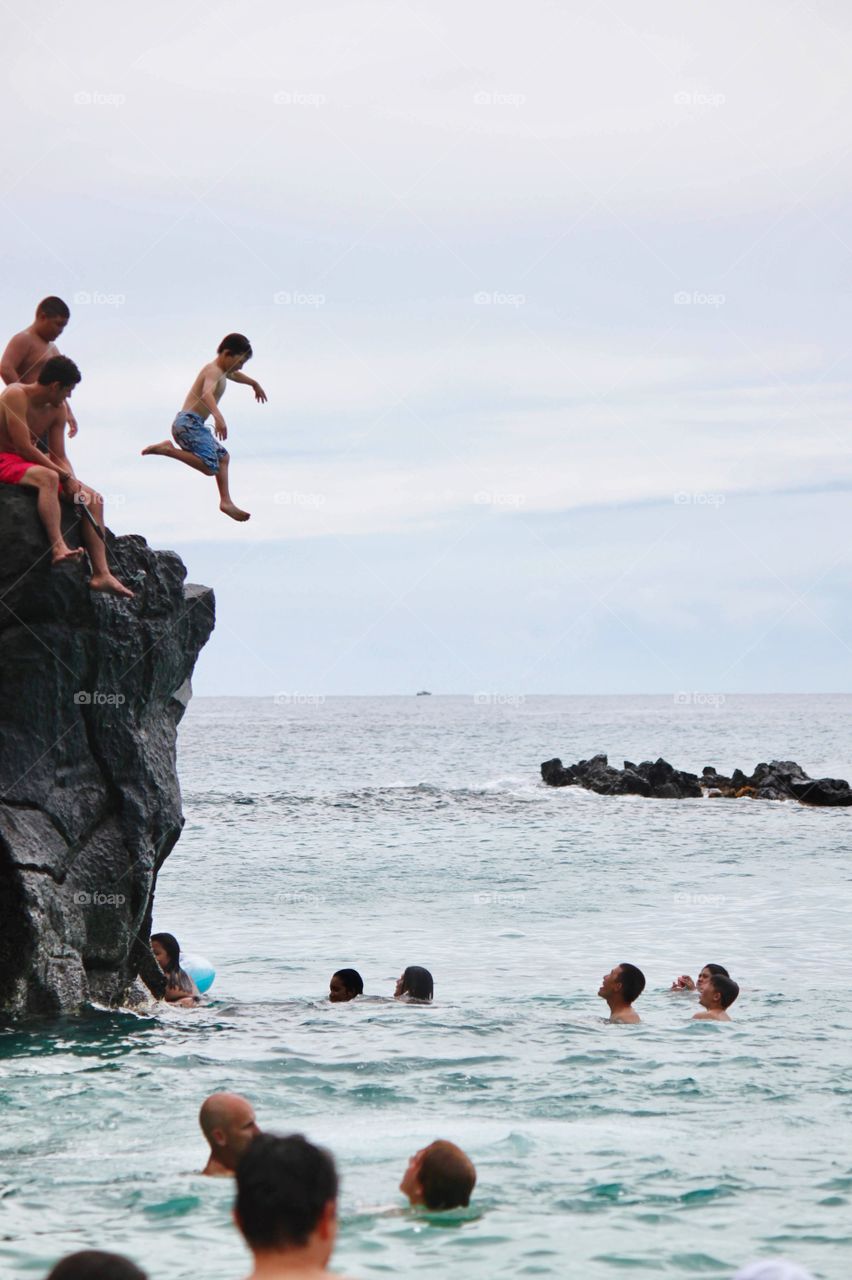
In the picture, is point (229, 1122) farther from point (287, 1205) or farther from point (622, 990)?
point (622, 990)

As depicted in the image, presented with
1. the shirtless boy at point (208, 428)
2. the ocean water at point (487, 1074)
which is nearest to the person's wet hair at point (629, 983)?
the ocean water at point (487, 1074)

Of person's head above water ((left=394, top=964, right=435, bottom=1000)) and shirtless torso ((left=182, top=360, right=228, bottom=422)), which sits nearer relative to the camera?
shirtless torso ((left=182, top=360, right=228, bottom=422))

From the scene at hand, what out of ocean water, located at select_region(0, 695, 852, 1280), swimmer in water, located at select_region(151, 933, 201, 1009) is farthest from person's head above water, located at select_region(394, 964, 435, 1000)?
swimmer in water, located at select_region(151, 933, 201, 1009)

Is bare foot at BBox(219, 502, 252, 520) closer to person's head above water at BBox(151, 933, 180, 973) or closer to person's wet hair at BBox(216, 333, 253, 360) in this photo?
person's wet hair at BBox(216, 333, 253, 360)

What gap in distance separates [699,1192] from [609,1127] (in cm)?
188

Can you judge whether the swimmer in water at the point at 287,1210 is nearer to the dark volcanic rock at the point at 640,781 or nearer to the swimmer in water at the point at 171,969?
the swimmer in water at the point at 171,969

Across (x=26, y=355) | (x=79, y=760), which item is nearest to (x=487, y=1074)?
(x=79, y=760)

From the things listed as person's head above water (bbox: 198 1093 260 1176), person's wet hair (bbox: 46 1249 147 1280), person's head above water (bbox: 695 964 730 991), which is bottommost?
person's head above water (bbox: 695 964 730 991)

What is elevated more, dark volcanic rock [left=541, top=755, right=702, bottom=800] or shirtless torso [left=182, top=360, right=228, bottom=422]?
shirtless torso [left=182, top=360, right=228, bottom=422]

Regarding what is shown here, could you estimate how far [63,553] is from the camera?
13.6 meters

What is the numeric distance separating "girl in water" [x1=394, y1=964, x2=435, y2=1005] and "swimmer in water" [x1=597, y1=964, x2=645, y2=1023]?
2388mm

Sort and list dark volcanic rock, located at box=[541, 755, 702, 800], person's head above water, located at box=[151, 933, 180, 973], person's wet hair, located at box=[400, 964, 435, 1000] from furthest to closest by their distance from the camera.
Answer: dark volcanic rock, located at box=[541, 755, 702, 800], person's wet hair, located at box=[400, 964, 435, 1000], person's head above water, located at box=[151, 933, 180, 973]

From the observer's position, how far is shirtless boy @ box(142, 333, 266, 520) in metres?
14.7

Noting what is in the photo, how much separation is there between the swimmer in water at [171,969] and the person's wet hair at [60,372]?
22.3 ft
